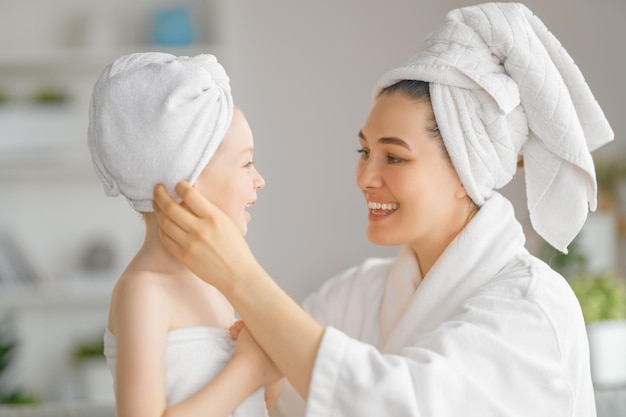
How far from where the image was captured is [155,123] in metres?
1.42

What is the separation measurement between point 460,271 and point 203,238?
63cm

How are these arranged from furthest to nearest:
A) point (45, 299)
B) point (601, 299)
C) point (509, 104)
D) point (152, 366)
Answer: point (45, 299), point (601, 299), point (509, 104), point (152, 366)

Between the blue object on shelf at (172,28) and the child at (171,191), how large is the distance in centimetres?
301

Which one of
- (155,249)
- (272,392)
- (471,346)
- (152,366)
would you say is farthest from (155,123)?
(471,346)

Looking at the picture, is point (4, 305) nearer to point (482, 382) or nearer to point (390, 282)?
point (390, 282)

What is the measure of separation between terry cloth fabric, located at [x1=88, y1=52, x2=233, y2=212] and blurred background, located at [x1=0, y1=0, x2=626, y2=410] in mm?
2808

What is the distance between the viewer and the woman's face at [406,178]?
1.86 meters

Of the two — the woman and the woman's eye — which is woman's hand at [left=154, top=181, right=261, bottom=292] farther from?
the woman's eye

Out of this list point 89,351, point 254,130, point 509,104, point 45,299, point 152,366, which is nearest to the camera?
point 152,366

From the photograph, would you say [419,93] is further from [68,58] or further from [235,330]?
[68,58]

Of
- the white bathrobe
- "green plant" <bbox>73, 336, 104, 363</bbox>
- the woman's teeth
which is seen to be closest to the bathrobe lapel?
the white bathrobe

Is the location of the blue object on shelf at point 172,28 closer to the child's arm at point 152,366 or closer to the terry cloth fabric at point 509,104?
the terry cloth fabric at point 509,104

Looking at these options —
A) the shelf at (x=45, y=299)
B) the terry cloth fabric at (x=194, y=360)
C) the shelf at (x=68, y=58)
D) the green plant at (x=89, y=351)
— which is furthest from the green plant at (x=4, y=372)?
the terry cloth fabric at (x=194, y=360)

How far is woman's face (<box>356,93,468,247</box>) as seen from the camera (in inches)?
73.0
